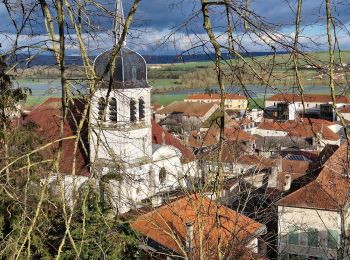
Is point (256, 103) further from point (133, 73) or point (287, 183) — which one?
point (287, 183)

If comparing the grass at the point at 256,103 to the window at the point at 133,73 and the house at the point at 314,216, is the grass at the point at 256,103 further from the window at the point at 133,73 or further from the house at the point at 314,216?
the window at the point at 133,73

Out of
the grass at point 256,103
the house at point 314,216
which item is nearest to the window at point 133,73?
the house at point 314,216

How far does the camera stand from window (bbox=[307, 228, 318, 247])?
16.5m

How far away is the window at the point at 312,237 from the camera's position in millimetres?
16459

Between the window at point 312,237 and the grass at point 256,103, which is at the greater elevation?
the grass at point 256,103

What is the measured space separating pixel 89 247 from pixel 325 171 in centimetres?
1201

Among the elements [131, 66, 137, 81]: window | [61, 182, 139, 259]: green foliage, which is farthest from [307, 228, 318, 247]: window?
[131, 66, 137, 81]: window

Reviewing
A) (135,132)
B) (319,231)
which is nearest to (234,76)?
(319,231)

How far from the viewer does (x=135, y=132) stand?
22688mm

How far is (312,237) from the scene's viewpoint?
1691 centimetres

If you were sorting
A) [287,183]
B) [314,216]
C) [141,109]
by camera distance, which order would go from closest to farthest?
[314,216] → [141,109] → [287,183]

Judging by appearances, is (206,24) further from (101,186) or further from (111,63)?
(101,186)

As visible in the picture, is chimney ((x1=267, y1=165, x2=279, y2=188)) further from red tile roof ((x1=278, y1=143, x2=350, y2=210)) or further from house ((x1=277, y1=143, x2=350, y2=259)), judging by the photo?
house ((x1=277, y1=143, x2=350, y2=259))

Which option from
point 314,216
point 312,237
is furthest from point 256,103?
point 314,216
